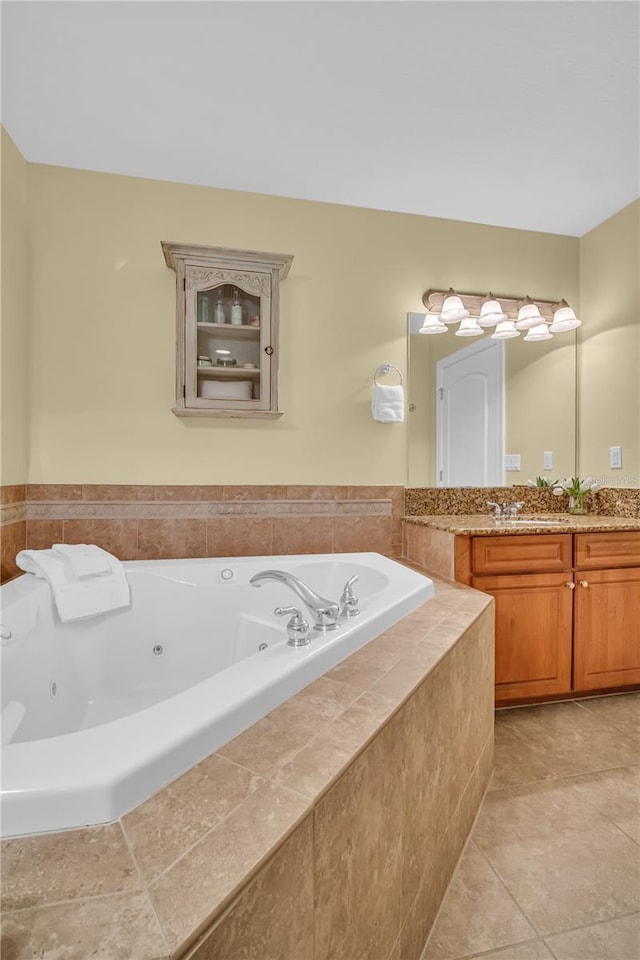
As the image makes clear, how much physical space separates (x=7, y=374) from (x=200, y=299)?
0.87 m

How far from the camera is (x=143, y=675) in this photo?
188cm

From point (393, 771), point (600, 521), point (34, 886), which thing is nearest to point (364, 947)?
point (393, 771)

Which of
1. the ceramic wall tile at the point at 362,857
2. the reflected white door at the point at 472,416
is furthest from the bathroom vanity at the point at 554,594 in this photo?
the ceramic wall tile at the point at 362,857

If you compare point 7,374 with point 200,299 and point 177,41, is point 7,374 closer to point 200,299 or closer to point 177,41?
point 200,299

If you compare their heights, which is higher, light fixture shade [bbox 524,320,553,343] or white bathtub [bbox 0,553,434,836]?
light fixture shade [bbox 524,320,553,343]

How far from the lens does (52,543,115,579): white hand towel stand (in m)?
1.86

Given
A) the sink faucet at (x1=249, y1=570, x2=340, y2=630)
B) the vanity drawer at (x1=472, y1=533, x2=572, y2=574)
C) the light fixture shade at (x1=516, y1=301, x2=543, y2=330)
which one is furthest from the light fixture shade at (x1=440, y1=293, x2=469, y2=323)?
the sink faucet at (x1=249, y1=570, x2=340, y2=630)

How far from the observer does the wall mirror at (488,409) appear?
2.77 metres

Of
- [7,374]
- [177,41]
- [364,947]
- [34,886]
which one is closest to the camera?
[34,886]

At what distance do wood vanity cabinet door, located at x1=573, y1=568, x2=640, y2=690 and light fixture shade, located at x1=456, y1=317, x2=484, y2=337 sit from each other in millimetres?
1358

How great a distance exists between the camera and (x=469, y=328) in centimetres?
280

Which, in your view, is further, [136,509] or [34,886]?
[136,509]

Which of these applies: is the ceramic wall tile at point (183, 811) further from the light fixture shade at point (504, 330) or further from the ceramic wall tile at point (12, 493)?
the light fixture shade at point (504, 330)

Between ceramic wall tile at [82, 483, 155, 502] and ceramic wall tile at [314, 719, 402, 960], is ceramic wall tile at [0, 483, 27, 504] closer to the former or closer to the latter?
ceramic wall tile at [82, 483, 155, 502]
